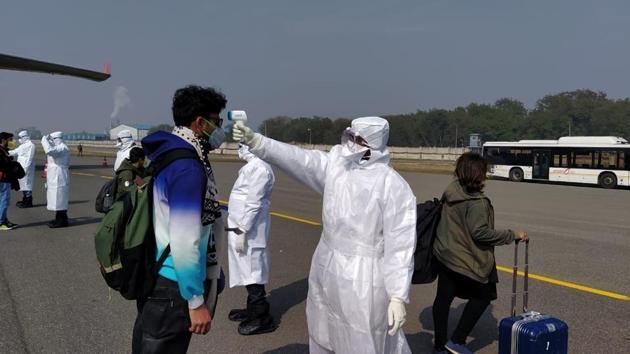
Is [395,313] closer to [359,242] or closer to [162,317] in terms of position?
[359,242]

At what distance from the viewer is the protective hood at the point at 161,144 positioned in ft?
7.62

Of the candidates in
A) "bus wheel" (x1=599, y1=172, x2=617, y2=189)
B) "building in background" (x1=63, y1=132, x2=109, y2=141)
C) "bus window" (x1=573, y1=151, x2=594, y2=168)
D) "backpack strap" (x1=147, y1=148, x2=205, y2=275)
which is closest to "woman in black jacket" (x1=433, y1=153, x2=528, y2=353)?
"backpack strap" (x1=147, y1=148, x2=205, y2=275)

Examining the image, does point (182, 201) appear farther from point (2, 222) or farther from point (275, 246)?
point (2, 222)

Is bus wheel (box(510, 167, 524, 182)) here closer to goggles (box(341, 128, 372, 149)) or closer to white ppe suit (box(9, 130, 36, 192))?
white ppe suit (box(9, 130, 36, 192))

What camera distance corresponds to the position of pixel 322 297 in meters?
2.84

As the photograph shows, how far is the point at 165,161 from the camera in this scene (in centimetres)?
228

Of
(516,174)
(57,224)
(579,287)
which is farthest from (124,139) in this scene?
(516,174)

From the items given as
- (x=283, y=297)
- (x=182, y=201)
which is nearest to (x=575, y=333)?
(x=283, y=297)

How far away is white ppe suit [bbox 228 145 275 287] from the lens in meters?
4.53

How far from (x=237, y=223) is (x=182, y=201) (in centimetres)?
245

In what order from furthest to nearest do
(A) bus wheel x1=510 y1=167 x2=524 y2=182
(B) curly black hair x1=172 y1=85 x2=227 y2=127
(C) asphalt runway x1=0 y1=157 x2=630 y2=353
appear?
(A) bus wheel x1=510 y1=167 x2=524 y2=182 < (C) asphalt runway x1=0 y1=157 x2=630 y2=353 < (B) curly black hair x1=172 y1=85 x2=227 y2=127

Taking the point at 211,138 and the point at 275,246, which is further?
the point at 275,246

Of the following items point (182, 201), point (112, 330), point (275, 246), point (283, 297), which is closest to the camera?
point (182, 201)

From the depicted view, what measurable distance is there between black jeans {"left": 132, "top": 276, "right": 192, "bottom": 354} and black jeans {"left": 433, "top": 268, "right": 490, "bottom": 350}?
7.05ft
